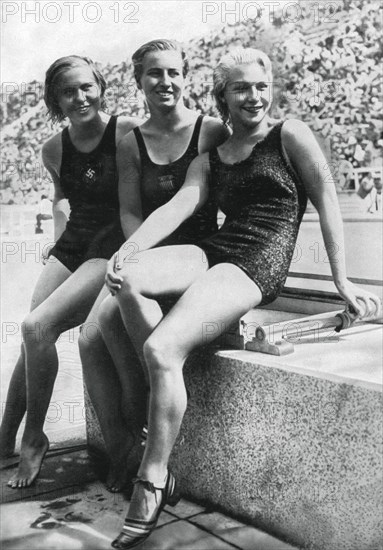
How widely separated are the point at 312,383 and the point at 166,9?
1.35 m

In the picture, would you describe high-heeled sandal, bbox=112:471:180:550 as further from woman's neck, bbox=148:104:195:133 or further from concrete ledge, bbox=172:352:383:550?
woman's neck, bbox=148:104:195:133

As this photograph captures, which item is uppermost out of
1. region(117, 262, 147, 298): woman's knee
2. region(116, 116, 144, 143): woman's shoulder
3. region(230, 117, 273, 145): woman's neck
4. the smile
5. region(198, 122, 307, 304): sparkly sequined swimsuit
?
the smile

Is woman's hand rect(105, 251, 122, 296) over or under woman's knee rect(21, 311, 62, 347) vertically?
over

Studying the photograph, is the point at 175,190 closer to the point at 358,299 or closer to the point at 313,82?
the point at 313,82

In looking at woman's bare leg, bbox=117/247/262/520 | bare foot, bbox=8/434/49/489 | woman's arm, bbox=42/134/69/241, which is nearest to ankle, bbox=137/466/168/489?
woman's bare leg, bbox=117/247/262/520

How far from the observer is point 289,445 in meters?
1.93

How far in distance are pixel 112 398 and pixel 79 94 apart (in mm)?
1113

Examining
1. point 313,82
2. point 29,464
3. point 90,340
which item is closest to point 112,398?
point 90,340

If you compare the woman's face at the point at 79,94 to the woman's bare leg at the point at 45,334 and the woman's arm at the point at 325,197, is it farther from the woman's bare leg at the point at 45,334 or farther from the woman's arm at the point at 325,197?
the woman's arm at the point at 325,197

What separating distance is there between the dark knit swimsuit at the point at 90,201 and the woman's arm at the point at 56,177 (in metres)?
0.03

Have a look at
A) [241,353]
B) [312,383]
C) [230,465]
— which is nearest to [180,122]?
[241,353]

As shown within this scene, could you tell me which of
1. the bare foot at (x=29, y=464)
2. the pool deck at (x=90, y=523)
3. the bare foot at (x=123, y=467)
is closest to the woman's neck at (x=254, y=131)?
the bare foot at (x=123, y=467)

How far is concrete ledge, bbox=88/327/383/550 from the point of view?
5.75 feet

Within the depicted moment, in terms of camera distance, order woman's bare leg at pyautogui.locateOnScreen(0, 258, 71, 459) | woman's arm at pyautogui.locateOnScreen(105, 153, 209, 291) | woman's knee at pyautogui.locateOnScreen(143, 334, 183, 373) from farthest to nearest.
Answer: woman's bare leg at pyautogui.locateOnScreen(0, 258, 71, 459)
woman's arm at pyautogui.locateOnScreen(105, 153, 209, 291)
woman's knee at pyautogui.locateOnScreen(143, 334, 183, 373)
